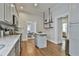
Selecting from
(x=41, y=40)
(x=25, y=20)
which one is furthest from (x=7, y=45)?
(x=25, y=20)

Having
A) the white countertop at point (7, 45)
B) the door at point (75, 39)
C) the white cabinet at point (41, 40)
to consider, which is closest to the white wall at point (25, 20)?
the white cabinet at point (41, 40)

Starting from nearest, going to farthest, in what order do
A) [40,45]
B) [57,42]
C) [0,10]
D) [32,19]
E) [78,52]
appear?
1. [0,10]
2. [78,52]
3. [40,45]
4. [57,42]
5. [32,19]

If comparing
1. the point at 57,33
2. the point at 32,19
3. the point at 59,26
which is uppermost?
the point at 32,19

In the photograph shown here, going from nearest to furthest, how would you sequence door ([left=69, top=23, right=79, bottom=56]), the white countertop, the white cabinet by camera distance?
the white countertop → door ([left=69, top=23, right=79, bottom=56]) → the white cabinet

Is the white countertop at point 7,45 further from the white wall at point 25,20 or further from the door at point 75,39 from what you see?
the white wall at point 25,20

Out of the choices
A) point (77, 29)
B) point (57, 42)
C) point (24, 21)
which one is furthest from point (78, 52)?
point (24, 21)

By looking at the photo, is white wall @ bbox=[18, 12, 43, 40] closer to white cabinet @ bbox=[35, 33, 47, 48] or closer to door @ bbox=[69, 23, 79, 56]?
white cabinet @ bbox=[35, 33, 47, 48]

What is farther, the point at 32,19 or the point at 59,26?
the point at 32,19

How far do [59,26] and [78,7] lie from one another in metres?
4.14

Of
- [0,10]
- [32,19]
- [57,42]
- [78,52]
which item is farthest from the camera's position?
[32,19]

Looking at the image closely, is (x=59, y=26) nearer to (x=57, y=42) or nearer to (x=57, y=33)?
(x=57, y=33)

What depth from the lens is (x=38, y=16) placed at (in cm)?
1141

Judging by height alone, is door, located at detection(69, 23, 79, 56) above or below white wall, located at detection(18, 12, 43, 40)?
below

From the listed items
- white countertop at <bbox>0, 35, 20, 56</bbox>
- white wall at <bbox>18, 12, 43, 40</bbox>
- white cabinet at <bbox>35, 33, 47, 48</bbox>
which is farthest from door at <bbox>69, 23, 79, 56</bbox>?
white wall at <bbox>18, 12, 43, 40</bbox>
